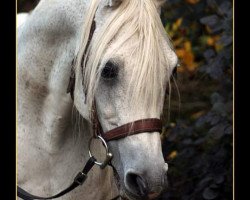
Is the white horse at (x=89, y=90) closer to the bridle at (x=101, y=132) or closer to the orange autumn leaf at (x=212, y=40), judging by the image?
the bridle at (x=101, y=132)

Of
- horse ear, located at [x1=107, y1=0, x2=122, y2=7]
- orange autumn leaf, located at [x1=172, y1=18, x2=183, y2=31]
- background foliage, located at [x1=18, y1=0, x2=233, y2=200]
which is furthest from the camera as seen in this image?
orange autumn leaf, located at [x1=172, y1=18, x2=183, y2=31]

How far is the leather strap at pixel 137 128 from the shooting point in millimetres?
2193

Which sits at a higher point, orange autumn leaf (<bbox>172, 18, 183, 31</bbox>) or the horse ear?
the horse ear

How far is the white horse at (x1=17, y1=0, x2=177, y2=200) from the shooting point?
2.22 meters

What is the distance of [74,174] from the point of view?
103 inches

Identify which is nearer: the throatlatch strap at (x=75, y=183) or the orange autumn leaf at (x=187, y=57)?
the throatlatch strap at (x=75, y=183)

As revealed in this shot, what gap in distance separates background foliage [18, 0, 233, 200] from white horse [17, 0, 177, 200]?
695 millimetres

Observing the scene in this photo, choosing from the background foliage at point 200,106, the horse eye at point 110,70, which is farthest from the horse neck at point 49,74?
the background foliage at point 200,106

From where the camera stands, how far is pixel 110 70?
2.26 meters

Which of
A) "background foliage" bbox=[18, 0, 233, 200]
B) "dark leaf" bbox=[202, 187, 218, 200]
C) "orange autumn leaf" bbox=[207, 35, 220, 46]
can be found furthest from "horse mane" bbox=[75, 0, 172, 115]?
"orange autumn leaf" bbox=[207, 35, 220, 46]

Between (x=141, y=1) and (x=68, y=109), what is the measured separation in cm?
48

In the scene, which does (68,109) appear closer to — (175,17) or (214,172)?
(214,172)

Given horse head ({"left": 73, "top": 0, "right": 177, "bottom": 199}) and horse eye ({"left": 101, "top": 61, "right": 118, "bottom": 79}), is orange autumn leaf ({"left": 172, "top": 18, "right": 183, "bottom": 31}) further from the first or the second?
horse eye ({"left": 101, "top": 61, "right": 118, "bottom": 79})

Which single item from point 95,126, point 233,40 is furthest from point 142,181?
point 233,40
